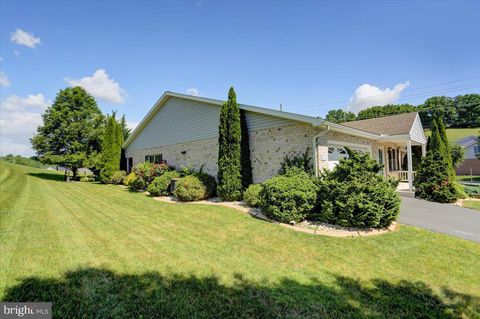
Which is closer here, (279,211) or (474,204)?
(279,211)

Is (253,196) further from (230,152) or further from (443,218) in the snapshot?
(443,218)

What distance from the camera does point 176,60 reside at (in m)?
12.3

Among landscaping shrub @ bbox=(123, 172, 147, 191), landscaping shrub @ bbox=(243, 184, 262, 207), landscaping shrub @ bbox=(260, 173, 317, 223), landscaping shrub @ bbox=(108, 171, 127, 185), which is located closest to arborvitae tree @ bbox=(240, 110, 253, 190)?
landscaping shrub @ bbox=(243, 184, 262, 207)

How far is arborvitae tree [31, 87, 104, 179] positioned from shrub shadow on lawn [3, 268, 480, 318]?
21.2m

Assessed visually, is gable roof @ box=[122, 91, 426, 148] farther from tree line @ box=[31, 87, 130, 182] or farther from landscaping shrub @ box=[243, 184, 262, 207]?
landscaping shrub @ box=[243, 184, 262, 207]

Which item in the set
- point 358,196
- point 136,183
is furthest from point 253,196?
point 136,183

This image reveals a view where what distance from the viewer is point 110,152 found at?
64.2ft

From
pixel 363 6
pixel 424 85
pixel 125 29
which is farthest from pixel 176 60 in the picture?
pixel 424 85

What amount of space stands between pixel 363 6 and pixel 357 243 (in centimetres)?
829

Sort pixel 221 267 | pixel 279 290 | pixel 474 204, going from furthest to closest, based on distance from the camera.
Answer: pixel 474 204, pixel 221 267, pixel 279 290

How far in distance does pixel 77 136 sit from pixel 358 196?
79.3ft

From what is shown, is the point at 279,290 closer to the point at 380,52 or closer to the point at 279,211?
the point at 279,211

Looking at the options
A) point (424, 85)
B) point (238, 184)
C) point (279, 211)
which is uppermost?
point (424, 85)

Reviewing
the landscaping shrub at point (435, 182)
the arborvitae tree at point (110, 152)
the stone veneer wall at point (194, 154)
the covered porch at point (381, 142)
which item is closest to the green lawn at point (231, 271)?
the covered porch at point (381, 142)
